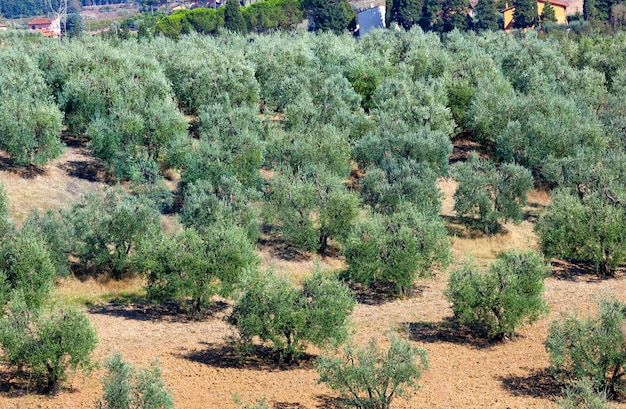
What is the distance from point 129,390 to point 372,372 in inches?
307

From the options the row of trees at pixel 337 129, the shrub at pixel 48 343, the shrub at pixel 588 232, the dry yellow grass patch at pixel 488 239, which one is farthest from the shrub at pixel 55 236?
the shrub at pixel 588 232

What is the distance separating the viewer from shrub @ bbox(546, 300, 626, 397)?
3484 cm

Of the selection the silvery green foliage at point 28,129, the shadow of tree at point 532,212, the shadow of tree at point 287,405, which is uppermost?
the silvery green foliage at point 28,129

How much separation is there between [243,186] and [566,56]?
155ft

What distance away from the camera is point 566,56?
93.7 meters

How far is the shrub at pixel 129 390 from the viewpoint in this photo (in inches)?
1171

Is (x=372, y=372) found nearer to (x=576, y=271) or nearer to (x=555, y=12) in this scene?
(x=576, y=271)

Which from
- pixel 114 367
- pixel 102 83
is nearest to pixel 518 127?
pixel 102 83

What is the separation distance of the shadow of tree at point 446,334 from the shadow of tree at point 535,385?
3.68 metres

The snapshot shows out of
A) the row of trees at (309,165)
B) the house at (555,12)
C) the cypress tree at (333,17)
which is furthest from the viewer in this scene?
the house at (555,12)

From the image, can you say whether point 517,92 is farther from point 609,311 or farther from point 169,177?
point 609,311

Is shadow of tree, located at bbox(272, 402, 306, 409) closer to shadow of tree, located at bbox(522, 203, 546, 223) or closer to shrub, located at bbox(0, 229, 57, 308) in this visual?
shrub, located at bbox(0, 229, 57, 308)

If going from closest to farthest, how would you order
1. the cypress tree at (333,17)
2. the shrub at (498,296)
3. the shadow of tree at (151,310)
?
1. the shrub at (498,296)
2. the shadow of tree at (151,310)
3. the cypress tree at (333,17)

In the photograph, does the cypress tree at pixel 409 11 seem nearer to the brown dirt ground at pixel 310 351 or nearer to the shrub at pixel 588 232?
the brown dirt ground at pixel 310 351
